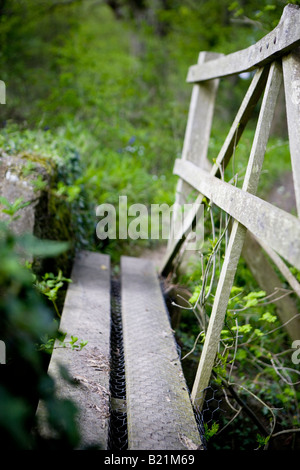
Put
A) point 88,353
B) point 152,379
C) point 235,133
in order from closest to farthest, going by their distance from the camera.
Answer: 1. point 152,379
2. point 88,353
3. point 235,133

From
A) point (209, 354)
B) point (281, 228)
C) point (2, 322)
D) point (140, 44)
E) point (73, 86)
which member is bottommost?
point (209, 354)

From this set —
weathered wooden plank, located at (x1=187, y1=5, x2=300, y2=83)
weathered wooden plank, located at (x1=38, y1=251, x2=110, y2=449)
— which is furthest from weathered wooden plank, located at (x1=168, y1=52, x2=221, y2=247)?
weathered wooden plank, located at (x1=38, y1=251, x2=110, y2=449)

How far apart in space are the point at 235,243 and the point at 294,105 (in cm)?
75

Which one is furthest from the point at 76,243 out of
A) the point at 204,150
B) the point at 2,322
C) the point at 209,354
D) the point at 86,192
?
the point at 2,322

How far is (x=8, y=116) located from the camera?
568cm

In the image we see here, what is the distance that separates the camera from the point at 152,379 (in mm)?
2229

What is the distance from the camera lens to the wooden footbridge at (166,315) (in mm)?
1749

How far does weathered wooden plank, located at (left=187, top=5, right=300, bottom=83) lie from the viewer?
1852 millimetres

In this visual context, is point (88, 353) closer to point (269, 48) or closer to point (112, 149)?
point (269, 48)

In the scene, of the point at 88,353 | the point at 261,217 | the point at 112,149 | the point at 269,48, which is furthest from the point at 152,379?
the point at 112,149

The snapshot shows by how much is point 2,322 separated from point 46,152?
9.78 ft

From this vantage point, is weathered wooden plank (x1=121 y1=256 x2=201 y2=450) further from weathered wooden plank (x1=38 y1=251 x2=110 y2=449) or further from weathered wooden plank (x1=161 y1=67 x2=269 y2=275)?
weathered wooden plank (x1=161 y1=67 x2=269 y2=275)

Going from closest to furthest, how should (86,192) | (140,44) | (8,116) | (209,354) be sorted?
(209,354) → (86,192) → (8,116) → (140,44)
